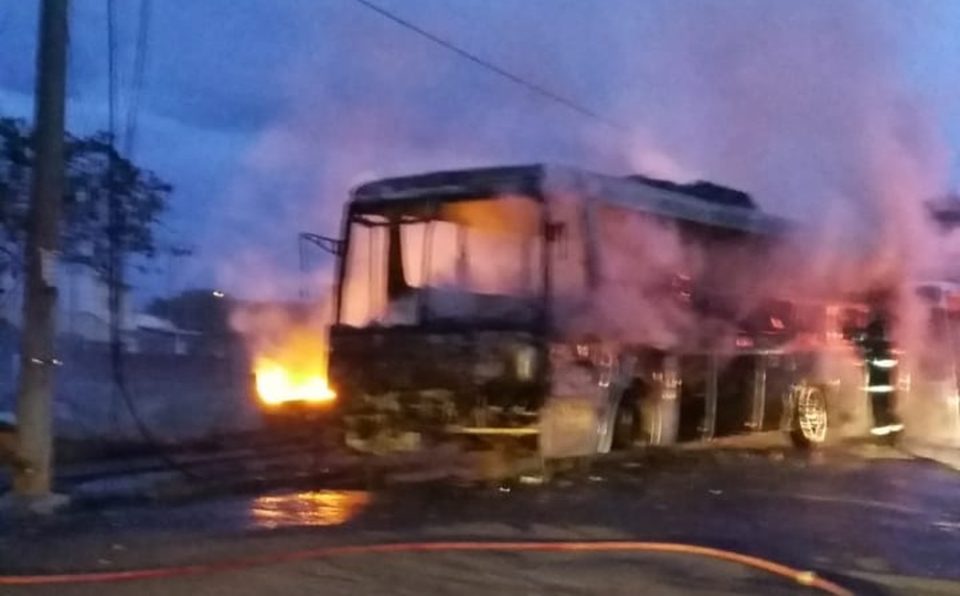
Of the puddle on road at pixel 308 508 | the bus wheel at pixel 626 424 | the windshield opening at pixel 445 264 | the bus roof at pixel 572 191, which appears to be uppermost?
the bus roof at pixel 572 191

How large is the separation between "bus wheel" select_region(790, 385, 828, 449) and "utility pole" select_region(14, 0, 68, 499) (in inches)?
381

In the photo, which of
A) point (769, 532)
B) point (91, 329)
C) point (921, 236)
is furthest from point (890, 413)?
point (91, 329)

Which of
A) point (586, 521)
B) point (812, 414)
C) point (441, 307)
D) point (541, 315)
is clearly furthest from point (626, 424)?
A: point (586, 521)

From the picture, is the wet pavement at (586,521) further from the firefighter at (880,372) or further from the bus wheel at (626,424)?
the firefighter at (880,372)

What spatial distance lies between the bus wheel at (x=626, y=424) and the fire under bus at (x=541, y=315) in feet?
0.07

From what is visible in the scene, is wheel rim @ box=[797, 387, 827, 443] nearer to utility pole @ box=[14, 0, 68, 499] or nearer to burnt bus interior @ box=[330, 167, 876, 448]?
burnt bus interior @ box=[330, 167, 876, 448]

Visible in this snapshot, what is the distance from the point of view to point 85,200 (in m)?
25.0

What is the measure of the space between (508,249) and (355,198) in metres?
2.15

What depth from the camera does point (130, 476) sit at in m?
15.6

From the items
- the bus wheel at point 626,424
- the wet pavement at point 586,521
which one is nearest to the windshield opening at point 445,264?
the bus wheel at point 626,424

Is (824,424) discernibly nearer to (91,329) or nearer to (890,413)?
(890,413)

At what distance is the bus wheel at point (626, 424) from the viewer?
619 inches

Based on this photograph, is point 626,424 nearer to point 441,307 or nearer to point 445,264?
point 441,307

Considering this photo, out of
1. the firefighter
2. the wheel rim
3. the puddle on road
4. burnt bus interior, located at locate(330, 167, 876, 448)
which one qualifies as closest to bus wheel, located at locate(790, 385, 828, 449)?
the wheel rim
